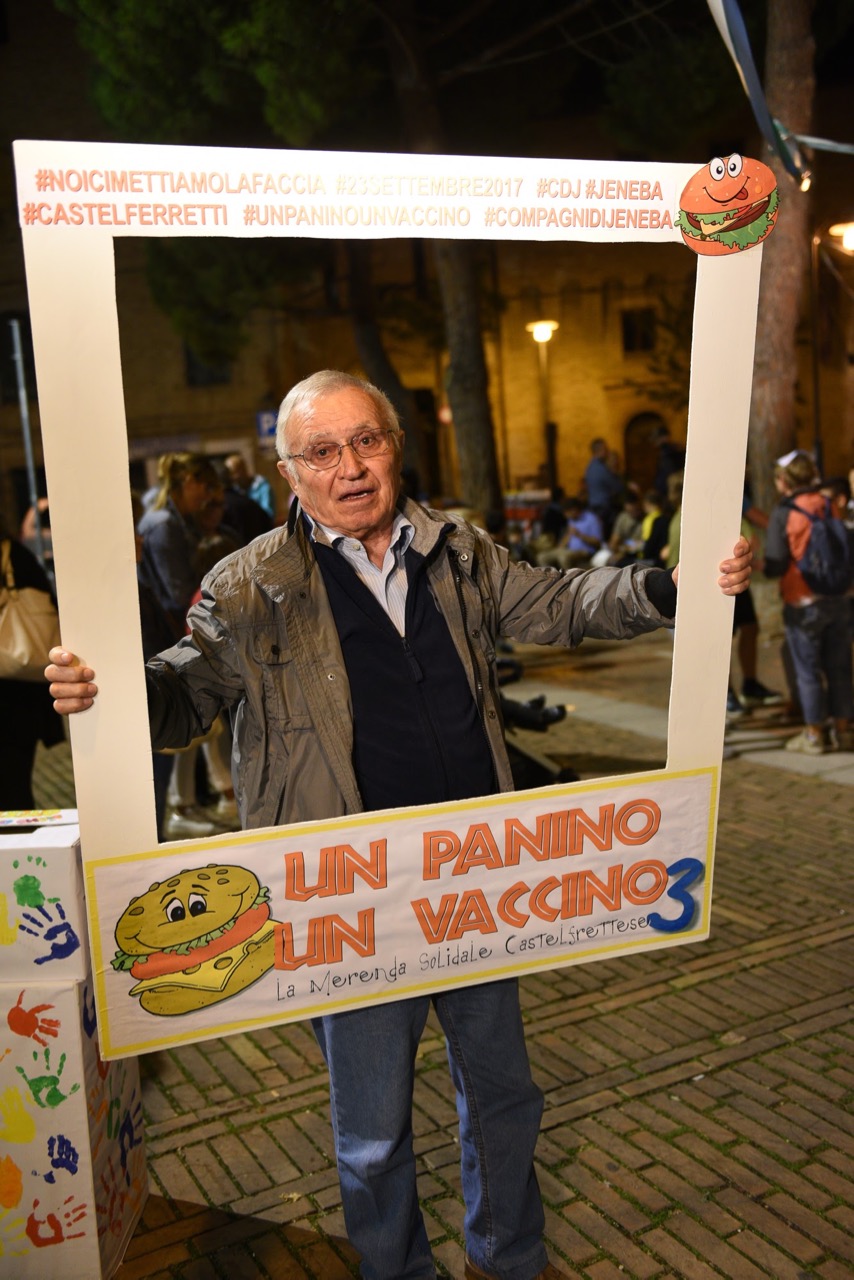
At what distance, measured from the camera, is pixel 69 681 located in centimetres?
220

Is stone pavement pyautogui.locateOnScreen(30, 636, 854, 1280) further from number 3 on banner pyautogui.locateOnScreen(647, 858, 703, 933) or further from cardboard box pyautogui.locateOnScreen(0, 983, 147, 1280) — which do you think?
number 3 on banner pyautogui.locateOnScreen(647, 858, 703, 933)

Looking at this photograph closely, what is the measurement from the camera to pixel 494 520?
1211 centimetres

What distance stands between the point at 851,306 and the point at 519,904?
32.8m

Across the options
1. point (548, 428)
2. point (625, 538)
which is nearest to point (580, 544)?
point (625, 538)

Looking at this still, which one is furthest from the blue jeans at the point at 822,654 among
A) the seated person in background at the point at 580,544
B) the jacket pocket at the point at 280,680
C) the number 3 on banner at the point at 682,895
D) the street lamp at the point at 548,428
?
the street lamp at the point at 548,428

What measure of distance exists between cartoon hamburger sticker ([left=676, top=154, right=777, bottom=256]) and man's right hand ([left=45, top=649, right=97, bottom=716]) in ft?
4.89

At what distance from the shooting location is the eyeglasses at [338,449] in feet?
7.77

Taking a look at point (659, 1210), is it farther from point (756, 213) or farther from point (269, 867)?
point (756, 213)

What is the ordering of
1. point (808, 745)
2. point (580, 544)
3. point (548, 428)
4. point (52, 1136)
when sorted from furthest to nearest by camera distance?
point (548, 428)
point (580, 544)
point (808, 745)
point (52, 1136)

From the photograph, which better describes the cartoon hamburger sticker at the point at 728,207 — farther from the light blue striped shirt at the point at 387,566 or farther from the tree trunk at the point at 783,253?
the tree trunk at the point at 783,253

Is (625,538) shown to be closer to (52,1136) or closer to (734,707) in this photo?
(734,707)

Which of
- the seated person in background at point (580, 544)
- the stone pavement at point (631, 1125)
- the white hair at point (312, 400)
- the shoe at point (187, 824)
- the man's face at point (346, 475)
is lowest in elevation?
the stone pavement at point (631, 1125)

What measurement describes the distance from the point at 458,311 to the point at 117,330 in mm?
15097

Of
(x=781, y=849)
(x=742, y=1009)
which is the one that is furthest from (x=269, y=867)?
(x=781, y=849)
